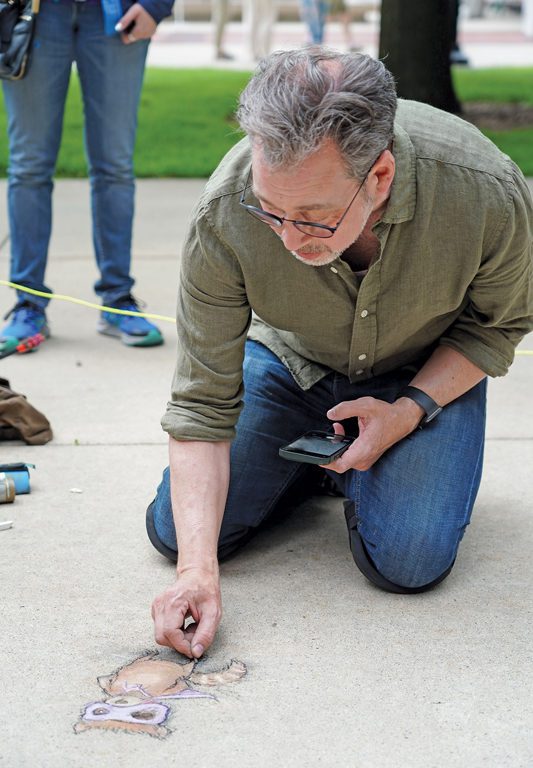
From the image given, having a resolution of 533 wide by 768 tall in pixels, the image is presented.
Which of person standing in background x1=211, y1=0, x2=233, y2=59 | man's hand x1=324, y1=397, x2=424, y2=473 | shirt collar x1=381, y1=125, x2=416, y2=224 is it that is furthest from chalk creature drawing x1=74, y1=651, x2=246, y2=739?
person standing in background x1=211, y1=0, x2=233, y2=59

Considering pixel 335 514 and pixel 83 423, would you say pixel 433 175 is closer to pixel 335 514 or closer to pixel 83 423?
pixel 335 514

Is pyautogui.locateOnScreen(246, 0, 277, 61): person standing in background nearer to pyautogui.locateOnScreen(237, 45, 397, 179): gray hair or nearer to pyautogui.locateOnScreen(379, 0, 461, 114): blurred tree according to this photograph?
pyautogui.locateOnScreen(379, 0, 461, 114): blurred tree

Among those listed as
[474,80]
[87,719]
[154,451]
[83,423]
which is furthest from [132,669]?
[474,80]

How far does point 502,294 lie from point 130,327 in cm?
209

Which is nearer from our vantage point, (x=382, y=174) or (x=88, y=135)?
(x=382, y=174)

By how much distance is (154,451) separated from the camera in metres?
3.50

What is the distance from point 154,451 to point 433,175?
1.43 m

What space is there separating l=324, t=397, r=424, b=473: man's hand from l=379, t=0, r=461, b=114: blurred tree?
5.24 metres

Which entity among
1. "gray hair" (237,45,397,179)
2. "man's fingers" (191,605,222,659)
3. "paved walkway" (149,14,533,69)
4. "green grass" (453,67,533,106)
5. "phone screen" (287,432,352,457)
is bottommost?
"paved walkway" (149,14,533,69)

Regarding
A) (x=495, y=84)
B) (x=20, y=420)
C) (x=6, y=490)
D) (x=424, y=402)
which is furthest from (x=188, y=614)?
(x=495, y=84)

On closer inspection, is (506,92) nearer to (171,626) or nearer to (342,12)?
(342,12)

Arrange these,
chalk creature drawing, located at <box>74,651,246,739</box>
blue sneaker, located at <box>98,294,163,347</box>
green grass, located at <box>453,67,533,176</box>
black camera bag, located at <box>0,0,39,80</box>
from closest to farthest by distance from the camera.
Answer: chalk creature drawing, located at <box>74,651,246,739</box>
black camera bag, located at <box>0,0,39,80</box>
blue sneaker, located at <box>98,294,163,347</box>
green grass, located at <box>453,67,533,176</box>

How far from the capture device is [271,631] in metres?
2.52

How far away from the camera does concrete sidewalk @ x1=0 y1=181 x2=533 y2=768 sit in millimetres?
2123
